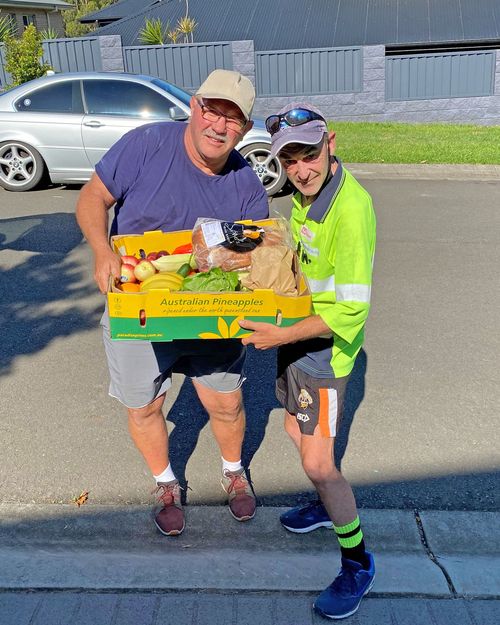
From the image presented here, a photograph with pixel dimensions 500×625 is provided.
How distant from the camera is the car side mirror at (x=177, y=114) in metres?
9.28

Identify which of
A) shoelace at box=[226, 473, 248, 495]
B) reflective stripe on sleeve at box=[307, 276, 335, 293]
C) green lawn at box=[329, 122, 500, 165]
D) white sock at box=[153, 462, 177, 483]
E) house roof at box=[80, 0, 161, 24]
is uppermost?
house roof at box=[80, 0, 161, 24]

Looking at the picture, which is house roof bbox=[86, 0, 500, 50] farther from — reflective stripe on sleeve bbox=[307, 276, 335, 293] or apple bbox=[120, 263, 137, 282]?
apple bbox=[120, 263, 137, 282]

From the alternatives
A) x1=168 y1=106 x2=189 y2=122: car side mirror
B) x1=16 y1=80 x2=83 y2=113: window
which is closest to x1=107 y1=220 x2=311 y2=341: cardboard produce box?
x1=168 y1=106 x2=189 y2=122: car side mirror

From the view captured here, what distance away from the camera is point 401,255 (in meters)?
7.12

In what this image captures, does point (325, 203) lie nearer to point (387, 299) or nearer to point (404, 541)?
point (404, 541)

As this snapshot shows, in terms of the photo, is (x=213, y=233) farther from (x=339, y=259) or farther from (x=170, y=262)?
(x=339, y=259)

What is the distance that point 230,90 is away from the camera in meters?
2.62

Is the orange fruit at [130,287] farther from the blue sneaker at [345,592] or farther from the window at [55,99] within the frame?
the window at [55,99]

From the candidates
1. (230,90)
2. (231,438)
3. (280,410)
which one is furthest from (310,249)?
(280,410)

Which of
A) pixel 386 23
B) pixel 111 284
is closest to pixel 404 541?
pixel 111 284

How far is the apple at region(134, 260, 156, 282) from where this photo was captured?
100 inches

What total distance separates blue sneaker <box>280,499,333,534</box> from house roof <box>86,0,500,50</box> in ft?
59.8

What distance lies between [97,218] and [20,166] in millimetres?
7987

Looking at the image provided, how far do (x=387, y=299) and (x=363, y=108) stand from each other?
13.5m
